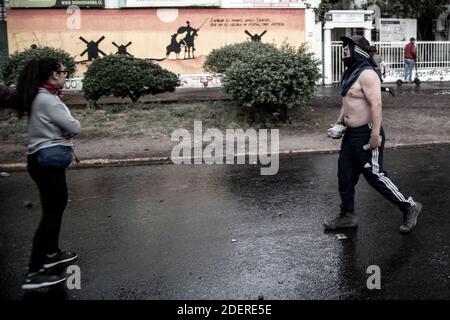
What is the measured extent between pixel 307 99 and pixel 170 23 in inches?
417

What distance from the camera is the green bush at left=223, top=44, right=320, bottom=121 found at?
1132 cm

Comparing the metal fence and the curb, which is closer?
the curb

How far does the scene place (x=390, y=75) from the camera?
22.7 metres

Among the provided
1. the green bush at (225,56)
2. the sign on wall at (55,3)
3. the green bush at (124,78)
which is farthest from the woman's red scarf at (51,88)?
the sign on wall at (55,3)

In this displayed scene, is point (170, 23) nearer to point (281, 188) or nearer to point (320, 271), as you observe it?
point (281, 188)

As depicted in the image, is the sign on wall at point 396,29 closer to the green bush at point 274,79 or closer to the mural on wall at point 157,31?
the mural on wall at point 157,31

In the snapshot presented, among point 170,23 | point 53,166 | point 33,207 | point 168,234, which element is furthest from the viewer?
point 170,23

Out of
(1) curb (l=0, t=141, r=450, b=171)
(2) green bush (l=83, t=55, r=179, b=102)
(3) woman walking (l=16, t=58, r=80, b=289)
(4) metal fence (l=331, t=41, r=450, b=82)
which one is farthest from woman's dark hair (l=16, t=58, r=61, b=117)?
(4) metal fence (l=331, t=41, r=450, b=82)

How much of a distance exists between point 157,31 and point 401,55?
10062 mm

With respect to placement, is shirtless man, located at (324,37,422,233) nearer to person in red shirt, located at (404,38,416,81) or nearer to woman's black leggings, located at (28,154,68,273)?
woman's black leggings, located at (28,154,68,273)

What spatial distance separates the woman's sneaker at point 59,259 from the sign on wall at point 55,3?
17.1 metres

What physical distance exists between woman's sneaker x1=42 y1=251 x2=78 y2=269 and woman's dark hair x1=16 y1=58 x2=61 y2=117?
1197 mm

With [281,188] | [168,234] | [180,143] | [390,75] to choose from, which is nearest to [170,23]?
[390,75]

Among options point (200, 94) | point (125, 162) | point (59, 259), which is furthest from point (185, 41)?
point (59, 259)
